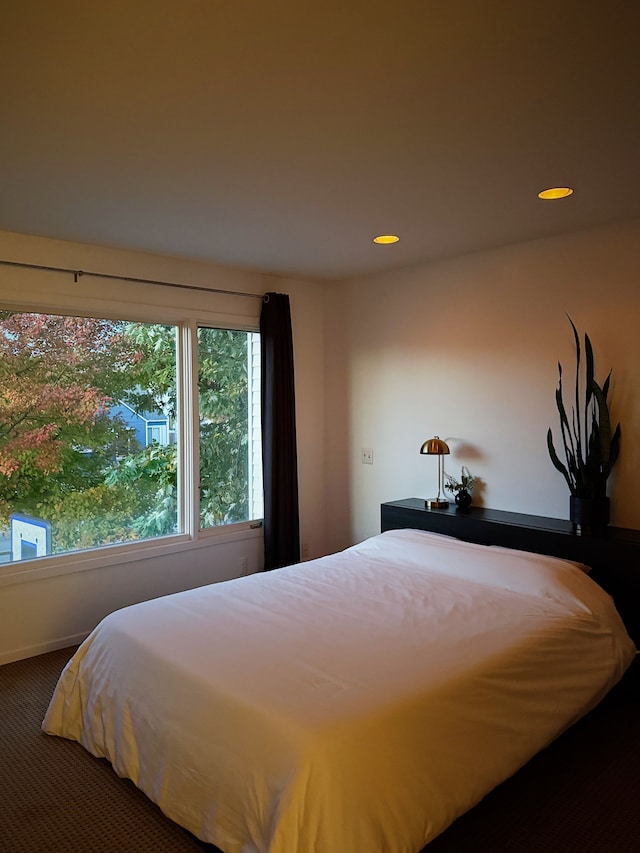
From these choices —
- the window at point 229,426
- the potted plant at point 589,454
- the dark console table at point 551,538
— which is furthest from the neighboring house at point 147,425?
the potted plant at point 589,454

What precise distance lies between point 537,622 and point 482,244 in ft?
7.29

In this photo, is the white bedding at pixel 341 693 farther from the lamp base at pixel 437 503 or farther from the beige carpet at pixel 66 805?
the lamp base at pixel 437 503

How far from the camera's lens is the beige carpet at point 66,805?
200 cm

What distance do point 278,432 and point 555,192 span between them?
242cm

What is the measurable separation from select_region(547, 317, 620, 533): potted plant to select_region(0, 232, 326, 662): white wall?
6.58 ft

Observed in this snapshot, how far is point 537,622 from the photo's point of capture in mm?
2518

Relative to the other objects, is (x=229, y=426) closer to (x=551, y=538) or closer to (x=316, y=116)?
(x=551, y=538)

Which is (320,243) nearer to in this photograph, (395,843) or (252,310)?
(252,310)

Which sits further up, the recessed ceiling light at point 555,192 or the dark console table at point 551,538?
the recessed ceiling light at point 555,192

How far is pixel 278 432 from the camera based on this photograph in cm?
437

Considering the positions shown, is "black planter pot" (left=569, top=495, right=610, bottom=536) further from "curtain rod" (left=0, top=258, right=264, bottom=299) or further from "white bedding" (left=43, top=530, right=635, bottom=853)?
"curtain rod" (left=0, top=258, right=264, bottom=299)

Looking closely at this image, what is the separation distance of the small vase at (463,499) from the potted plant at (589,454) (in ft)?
1.97

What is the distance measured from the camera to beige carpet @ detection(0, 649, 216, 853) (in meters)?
2.00

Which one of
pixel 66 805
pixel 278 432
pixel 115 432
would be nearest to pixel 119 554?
pixel 115 432
